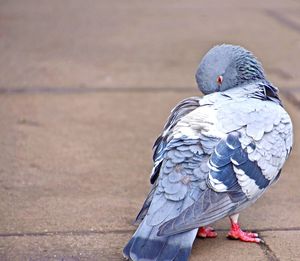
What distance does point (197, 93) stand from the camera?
827 centimetres

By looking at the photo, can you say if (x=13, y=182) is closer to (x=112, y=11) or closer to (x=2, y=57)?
(x=2, y=57)

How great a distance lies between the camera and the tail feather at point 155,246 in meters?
4.14

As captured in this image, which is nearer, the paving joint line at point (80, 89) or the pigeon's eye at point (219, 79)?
the pigeon's eye at point (219, 79)

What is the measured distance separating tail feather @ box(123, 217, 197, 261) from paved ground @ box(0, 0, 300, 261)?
40 centimetres

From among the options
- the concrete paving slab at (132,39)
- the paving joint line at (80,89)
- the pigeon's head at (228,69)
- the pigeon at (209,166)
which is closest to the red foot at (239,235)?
the pigeon at (209,166)

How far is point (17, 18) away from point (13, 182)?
23.2 feet

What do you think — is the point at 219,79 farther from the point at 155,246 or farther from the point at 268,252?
the point at 155,246

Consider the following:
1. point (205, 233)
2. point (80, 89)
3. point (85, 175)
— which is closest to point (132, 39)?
point (80, 89)

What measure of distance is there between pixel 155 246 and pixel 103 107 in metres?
3.88

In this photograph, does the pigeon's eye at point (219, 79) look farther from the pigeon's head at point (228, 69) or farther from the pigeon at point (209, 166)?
the pigeon at point (209, 166)

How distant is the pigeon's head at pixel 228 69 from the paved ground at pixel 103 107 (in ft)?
3.05

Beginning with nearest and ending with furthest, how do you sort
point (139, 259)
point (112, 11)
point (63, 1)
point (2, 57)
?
point (139, 259) < point (2, 57) < point (112, 11) < point (63, 1)

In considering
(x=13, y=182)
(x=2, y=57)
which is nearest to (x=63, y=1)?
(x=2, y=57)

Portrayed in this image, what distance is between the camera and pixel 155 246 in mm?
4172
